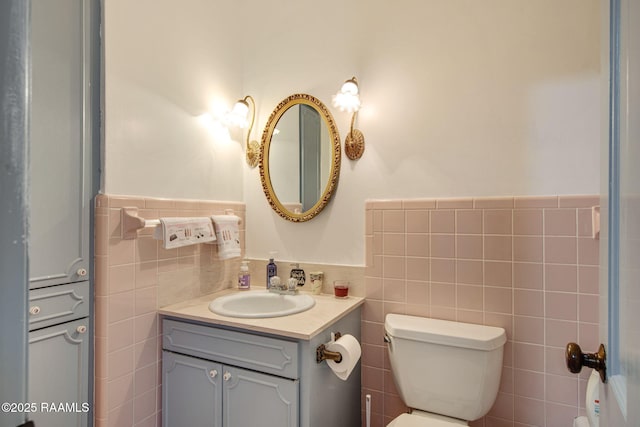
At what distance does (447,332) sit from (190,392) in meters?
1.12

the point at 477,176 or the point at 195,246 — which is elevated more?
the point at 477,176

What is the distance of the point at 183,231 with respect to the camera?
1.49m

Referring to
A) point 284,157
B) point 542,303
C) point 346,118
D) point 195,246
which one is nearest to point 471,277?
point 542,303

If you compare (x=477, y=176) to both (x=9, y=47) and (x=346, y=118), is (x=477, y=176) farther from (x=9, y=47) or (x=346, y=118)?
(x=9, y=47)

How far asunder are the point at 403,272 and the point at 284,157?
91 centimetres

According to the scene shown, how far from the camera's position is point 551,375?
1347 mm

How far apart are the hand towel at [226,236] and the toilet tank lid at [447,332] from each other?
0.83 m

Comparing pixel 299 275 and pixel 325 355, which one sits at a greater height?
pixel 299 275

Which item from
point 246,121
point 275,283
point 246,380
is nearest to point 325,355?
point 246,380

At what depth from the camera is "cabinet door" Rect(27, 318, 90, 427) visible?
116cm

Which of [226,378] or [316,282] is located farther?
[316,282]

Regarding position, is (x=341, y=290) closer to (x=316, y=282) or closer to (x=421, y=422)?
(x=316, y=282)

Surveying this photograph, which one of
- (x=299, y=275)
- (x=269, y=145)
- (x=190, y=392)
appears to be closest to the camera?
(x=190, y=392)

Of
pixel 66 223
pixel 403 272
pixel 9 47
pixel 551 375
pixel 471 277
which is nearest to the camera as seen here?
pixel 9 47
